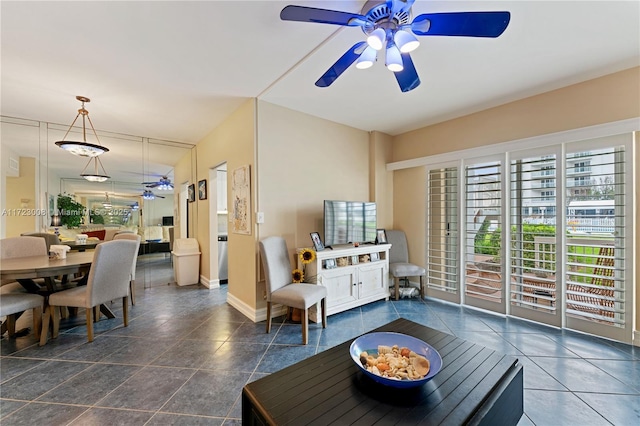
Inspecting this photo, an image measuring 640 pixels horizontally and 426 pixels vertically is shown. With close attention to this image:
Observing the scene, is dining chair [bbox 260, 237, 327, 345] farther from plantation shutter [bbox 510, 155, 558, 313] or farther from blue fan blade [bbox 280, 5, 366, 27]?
plantation shutter [bbox 510, 155, 558, 313]

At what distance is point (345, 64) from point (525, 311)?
11.0ft

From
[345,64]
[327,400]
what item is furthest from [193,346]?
[345,64]

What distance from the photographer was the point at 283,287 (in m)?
2.80

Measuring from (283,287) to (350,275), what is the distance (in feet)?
3.07

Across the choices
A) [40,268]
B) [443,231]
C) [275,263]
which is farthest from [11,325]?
[443,231]

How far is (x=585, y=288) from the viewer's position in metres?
2.60

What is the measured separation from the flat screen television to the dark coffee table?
1.96 meters

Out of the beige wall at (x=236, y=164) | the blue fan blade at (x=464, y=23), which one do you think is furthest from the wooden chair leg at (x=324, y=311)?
the blue fan blade at (x=464, y=23)

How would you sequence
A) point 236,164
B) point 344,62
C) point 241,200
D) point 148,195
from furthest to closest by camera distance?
1. point 148,195
2. point 236,164
3. point 241,200
4. point 344,62

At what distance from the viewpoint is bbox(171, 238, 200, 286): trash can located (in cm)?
448

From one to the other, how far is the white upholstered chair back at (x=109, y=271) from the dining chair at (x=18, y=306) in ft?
1.52

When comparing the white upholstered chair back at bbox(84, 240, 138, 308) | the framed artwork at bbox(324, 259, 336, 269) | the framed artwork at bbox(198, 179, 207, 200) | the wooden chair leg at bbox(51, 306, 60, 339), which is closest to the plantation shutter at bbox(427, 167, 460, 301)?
the framed artwork at bbox(324, 259, 336, 269)

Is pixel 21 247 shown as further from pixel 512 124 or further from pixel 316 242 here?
pixel 512 124

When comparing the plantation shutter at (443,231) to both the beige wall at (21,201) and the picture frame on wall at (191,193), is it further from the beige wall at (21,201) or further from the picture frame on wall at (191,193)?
the beige wall at (21,201)
